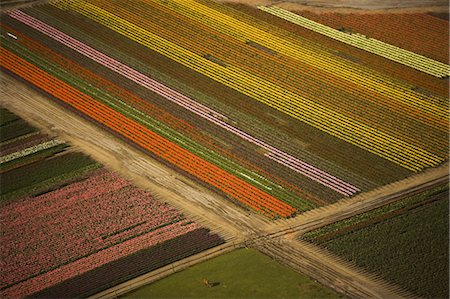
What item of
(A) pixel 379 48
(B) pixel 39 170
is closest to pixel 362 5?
(A) pixel 379 48

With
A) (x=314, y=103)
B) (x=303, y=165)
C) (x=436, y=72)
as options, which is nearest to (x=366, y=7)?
(x=436, y=72)

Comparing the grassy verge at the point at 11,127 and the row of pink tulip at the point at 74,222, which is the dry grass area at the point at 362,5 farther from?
the row of pink tulip at the point at 74,222

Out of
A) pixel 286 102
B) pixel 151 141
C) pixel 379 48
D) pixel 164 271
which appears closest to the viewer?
pixel 164 271

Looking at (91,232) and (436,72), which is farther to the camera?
→ (436,72)

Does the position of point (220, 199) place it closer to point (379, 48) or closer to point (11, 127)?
point (11, 127)

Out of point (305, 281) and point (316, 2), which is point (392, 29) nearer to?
point (316, 2)

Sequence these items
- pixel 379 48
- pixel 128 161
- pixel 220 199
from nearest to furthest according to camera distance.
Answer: pixel 220 199, pixel 128 161, pixel 379 48

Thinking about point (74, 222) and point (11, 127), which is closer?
point (74, 222)
